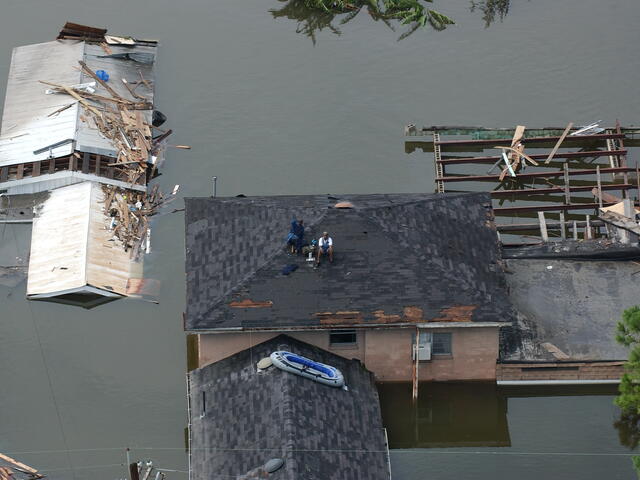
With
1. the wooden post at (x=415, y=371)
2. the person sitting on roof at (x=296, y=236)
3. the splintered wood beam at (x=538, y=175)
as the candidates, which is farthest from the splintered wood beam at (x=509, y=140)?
the wooden post at (x=415, y=371)

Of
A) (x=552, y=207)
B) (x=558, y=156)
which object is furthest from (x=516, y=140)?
(x=552, y=207)

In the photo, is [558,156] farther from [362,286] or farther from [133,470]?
[133,470]

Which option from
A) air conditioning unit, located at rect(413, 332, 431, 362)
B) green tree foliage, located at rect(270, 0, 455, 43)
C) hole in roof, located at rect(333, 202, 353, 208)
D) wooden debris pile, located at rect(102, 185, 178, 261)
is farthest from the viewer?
green tree foliage, located at rect(270, 0, 455, 43)

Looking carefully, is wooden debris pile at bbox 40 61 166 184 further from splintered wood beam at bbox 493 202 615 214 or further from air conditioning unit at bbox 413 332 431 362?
air conditioning unit at bbox 413 332 431 362

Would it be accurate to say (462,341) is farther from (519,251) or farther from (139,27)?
(139,27)

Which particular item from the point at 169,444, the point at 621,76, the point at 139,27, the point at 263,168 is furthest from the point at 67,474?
the point at 621,76

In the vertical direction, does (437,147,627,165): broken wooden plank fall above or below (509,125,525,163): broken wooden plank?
below

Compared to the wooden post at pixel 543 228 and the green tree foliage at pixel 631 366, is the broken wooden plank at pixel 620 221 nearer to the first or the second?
the wooden post at pixel 543 228

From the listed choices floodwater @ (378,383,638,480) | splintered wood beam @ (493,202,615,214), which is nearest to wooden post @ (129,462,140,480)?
floodwater @ (378,383,638,480)
